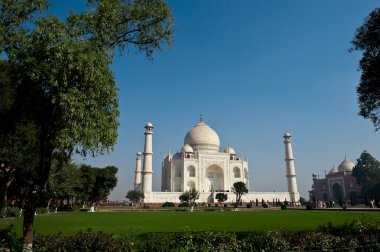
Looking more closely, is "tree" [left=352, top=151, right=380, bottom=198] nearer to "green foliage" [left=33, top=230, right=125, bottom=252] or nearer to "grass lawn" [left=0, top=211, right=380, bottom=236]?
"grass lawn" [left=0, top=211, right=380, bottom=236]

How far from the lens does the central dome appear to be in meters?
67.2

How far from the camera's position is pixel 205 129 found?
230 feet

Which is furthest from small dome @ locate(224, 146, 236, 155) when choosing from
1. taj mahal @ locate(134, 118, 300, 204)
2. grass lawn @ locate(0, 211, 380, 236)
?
grass lawn @ locate(0, 211, 380, 236)

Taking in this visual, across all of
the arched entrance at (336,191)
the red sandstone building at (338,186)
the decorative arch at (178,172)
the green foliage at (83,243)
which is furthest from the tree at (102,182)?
the arched entrance at (336,191)

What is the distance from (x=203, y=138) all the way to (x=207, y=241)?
5991 centimetres

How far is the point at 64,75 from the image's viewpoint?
7887mm

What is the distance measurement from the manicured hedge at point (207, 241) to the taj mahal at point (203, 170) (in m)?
48.2

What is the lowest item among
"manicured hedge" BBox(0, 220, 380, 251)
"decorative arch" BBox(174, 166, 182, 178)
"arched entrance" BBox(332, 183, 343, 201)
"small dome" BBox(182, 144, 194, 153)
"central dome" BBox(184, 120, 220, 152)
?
"manicured hedge" BBox(0, 220, 380, 251)

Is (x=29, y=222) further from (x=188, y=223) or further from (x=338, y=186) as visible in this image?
(x=338, y=186)

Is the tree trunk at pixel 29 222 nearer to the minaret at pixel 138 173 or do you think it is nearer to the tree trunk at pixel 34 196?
the tree trunk at pixel 34 196

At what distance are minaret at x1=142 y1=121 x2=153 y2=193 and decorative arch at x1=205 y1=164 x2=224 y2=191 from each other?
44.8 feet

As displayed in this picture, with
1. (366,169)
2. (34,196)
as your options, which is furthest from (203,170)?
(34,196)

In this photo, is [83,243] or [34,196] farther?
[34,196]

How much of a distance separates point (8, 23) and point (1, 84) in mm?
7246
